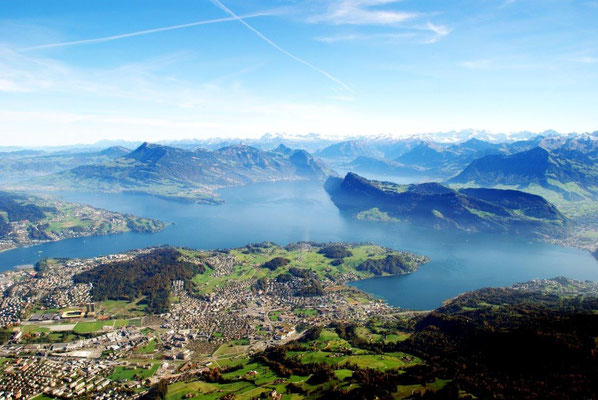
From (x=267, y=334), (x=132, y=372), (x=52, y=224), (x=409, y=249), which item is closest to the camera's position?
(x=132, y=372)

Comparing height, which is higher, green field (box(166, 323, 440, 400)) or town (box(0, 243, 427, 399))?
green field (box(166, 323, 440, 400))

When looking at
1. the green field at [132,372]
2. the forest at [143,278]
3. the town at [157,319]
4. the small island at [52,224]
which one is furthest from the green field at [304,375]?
the small island at [52,224]

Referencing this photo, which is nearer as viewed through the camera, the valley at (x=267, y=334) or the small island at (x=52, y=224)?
the valley at (x=267, y=334)

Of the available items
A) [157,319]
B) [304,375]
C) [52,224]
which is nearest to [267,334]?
[157,319]

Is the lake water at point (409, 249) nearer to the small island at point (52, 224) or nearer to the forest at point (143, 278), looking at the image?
the small island at point (52, 224)

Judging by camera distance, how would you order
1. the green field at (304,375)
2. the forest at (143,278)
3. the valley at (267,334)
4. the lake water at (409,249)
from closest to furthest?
1. the valley at (267,334)
2. the green field at (304,375)
3. the forest at (143,278)
4. the lake water at (409,249)

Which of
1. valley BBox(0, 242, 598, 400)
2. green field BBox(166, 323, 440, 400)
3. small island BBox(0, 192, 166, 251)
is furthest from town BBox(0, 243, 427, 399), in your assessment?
small island BBox(0, 192, 166, 251)

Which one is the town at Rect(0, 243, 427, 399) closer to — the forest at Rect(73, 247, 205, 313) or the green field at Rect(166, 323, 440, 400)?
the forest at Rect(73, 247, 205, 313)

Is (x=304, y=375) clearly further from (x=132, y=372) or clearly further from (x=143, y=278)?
(x=143, y=278)
